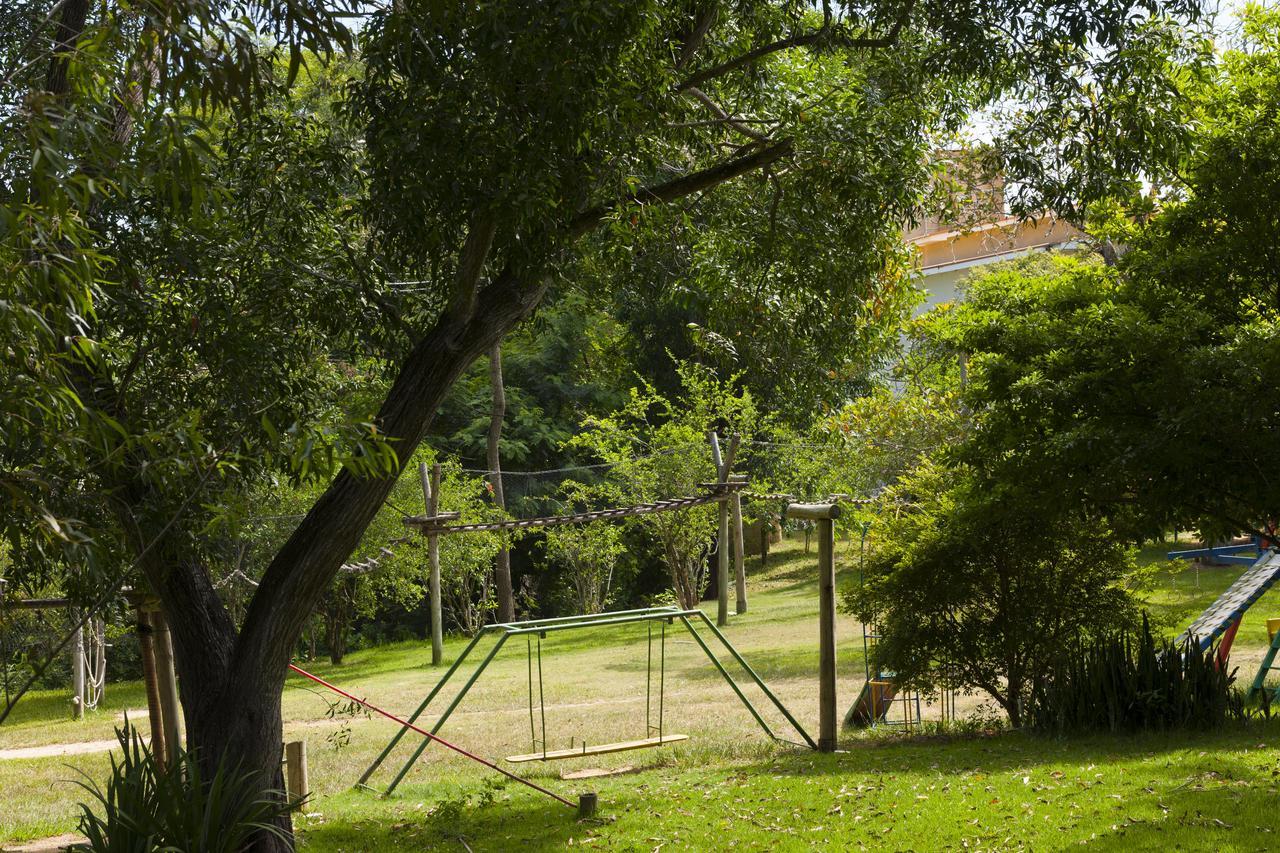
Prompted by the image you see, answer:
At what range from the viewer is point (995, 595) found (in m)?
10.3

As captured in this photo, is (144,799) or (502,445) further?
(502,445)

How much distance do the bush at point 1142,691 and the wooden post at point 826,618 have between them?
162 centimetres

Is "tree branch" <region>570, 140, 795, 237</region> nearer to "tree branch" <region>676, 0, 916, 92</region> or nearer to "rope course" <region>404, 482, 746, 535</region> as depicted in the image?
"tree branch" <region>676, 0, 916, 92</region>

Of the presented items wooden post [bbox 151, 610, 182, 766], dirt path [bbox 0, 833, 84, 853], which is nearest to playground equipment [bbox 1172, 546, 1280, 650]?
wooden post [bbox 151, 610, 182, 766]

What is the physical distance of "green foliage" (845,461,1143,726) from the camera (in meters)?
9.99

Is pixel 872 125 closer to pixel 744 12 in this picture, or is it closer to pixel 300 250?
pixel 744 12

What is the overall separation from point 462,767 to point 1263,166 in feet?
26.2

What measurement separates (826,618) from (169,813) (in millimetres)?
5034

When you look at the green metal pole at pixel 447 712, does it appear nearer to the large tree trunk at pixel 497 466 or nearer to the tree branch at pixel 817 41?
the tree branch at pixel 817 41

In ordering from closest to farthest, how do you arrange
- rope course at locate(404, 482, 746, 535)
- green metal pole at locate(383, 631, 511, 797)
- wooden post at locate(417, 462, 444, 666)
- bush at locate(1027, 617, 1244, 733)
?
green metal pole at locate(383, 631, 511, 797)
bush at locate(1027, 617, 1244, 733)
rope course at locate(404, 482, 746, 535)
wooden post at locate(417, 462, 444, 666)

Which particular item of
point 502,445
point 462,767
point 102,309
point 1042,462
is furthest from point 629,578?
Answer: point 102,309

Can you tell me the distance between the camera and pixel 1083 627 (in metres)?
10.1

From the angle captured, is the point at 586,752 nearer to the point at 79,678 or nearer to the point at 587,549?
the point at 79,678

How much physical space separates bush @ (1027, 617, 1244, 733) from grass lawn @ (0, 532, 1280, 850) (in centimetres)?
26
